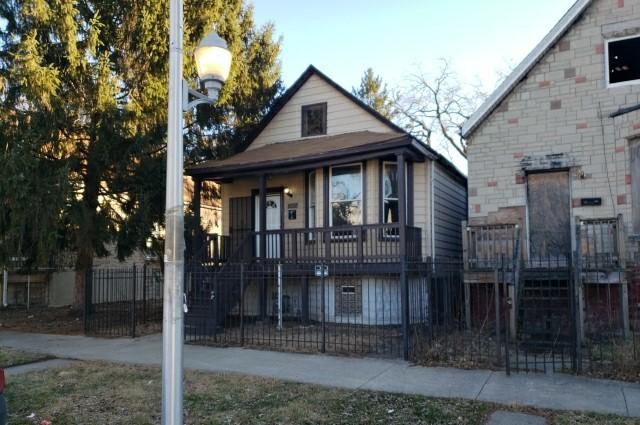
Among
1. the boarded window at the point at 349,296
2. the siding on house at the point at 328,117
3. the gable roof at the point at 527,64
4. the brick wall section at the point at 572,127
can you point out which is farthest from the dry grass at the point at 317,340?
the siding on house at the point at 328,117

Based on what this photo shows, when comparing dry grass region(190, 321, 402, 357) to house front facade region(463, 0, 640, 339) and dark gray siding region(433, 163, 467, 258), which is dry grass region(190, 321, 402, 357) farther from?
dark gray siding region(433, 163, 467, 258)

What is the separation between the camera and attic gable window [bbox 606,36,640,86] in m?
11.7

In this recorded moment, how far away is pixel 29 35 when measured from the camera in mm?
12234

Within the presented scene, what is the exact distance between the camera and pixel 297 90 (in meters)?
15.8

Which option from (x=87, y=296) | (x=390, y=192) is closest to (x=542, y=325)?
(x=390, y=192)

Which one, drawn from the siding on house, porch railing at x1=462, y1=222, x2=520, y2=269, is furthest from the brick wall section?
the siding on house

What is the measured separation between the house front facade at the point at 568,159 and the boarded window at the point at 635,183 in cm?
2

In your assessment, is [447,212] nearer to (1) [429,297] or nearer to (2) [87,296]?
(1) [429,297]

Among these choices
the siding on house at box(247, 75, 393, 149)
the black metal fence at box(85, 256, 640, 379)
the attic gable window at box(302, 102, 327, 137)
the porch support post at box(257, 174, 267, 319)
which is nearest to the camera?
the black metal fence at box(85, 256, 640, 379)

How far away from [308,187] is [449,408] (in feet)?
30.7

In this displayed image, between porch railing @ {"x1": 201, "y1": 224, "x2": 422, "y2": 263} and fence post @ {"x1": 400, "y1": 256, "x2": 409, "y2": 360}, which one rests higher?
porch railing @ {"x1": 201, "y1": 224, "x2": 422, "y2": 263}

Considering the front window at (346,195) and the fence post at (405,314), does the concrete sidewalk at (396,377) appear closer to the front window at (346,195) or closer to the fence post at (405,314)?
the fence post at (405,314)

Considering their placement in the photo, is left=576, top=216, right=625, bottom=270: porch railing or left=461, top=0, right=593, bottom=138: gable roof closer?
left=576, top=216, right=625, bottom=270: porch railing

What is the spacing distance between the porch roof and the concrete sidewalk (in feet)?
15.8
